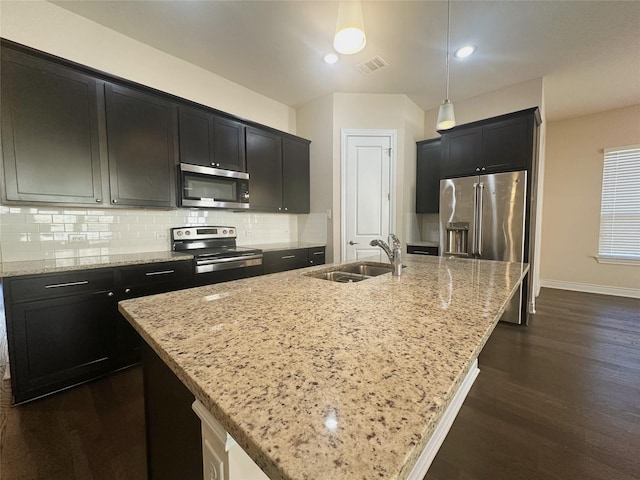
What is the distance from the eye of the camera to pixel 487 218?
122 inches

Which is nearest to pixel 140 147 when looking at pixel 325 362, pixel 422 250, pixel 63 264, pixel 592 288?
pixel 63 264

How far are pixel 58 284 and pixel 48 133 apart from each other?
1.08 meters

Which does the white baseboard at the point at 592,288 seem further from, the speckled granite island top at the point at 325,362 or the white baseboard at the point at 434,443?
the white baseboard at the point at 434,443

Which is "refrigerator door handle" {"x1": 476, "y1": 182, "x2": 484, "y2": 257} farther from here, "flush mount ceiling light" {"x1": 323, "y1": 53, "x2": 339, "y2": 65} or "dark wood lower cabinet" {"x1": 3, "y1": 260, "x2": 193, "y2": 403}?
"dark wood lower cabinet" {"x1": 3, "y1": 260, "x2": 193, "y2": 403}

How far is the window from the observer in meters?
3.89

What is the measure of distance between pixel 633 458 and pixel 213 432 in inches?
82.1

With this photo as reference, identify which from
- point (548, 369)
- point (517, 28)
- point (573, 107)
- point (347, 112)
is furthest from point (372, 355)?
point (573, 107)

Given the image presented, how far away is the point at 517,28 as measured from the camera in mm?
2340

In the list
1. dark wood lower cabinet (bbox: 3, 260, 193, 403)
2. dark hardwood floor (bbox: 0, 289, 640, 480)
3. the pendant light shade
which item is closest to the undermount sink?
dark hardwood floor (bbox: 0, 289, 640, 480)

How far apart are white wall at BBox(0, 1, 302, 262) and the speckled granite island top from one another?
1.77 metres

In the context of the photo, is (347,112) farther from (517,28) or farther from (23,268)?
(23,268)

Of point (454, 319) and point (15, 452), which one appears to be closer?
point (454, 319)

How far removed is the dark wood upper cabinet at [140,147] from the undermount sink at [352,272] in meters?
1.78

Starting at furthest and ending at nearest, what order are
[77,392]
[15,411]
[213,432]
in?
[77,392] < [15,411] < [213,432]
